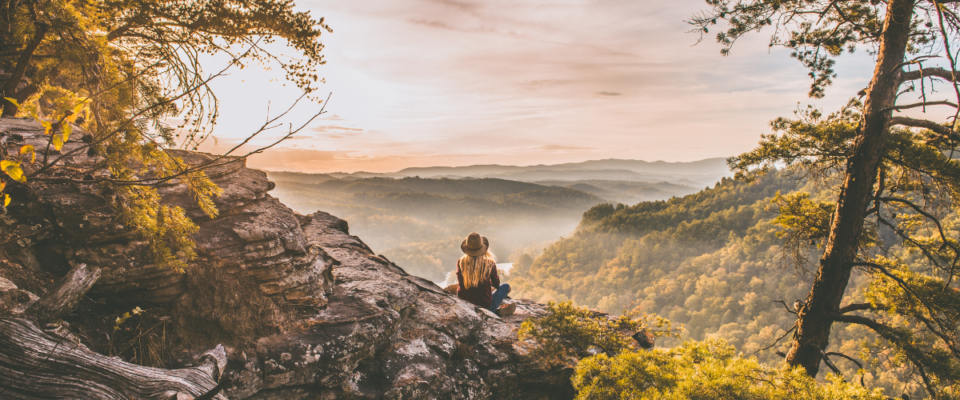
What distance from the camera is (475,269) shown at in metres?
7.54

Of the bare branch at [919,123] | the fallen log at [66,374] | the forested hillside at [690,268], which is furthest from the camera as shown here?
the forested hillside at [690,268]

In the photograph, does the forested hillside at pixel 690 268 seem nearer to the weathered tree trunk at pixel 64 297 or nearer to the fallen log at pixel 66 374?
the weathered tree trunk at pixel 64 297

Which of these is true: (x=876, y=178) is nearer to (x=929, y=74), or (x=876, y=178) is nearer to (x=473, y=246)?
(x=929, y=74)

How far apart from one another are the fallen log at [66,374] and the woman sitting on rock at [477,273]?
187 inches

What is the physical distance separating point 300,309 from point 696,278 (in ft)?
331

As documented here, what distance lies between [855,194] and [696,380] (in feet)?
16.1

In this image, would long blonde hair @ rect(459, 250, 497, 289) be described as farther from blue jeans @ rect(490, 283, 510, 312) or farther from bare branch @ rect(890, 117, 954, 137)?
bare branch @ rect(890, 117, 954, 137)

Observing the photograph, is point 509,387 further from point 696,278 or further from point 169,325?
point 696,278

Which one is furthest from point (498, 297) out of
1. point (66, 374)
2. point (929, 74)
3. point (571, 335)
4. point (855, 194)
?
point (929, 74)

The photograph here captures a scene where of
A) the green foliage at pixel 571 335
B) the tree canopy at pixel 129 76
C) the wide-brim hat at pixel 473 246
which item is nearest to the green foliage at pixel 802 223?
the green foliage at pixel 571 335

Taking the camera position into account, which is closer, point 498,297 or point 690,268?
point 498,297

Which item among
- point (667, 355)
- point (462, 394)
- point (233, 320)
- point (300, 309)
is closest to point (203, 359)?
point (233, 320)

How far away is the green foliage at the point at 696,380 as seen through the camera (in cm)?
404

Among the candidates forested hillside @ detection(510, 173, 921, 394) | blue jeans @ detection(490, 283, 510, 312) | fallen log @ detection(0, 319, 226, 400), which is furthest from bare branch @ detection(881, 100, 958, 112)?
forested hillside @ detection(510, 173, 921, 394)
